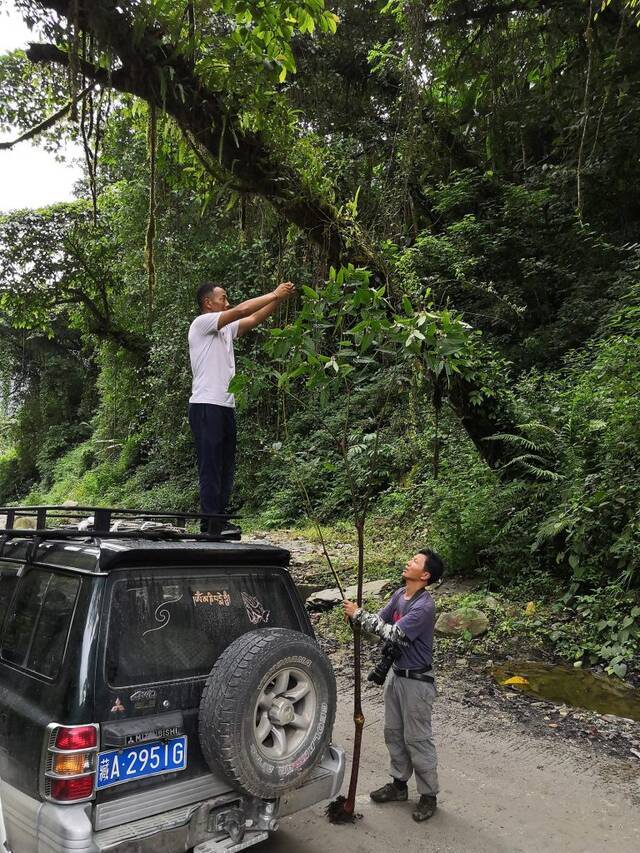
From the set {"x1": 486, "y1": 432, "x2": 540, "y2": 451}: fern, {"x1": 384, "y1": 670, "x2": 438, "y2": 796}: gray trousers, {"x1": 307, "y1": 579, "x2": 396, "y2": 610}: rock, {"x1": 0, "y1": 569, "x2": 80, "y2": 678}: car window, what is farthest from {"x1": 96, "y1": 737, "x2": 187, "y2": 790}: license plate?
{"x1": 486, "y1": 432, "x2": 540, "y2": 451}: fern

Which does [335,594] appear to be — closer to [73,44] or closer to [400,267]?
[400,267]

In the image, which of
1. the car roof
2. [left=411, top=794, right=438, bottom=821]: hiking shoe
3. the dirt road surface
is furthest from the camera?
[left=411, top=794, right=438, bottom=821]: hiking shoe

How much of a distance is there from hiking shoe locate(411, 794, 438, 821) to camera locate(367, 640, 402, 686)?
0.66m

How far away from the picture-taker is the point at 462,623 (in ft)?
21.1

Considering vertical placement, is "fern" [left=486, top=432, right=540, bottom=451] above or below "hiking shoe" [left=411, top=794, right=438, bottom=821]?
above

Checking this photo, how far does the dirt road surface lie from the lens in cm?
339

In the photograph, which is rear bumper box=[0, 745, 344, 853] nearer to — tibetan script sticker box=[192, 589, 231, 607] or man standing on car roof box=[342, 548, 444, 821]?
tibetan script sticker box=[192, 589, 231, 607]

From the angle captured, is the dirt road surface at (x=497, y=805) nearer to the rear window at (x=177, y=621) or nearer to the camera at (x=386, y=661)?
the camera at (x=386, y=661)

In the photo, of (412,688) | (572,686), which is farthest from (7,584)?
(572,686)

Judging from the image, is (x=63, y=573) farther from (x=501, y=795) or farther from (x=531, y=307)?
(x=531, y=307)

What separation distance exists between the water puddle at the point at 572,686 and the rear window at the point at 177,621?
307cm

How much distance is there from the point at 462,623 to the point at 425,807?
291 centimetres

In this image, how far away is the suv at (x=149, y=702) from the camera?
2.47m

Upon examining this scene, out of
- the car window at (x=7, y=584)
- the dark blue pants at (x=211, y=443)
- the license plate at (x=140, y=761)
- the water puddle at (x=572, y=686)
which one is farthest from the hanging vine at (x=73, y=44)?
the water puddle at (x=572, y=686)
